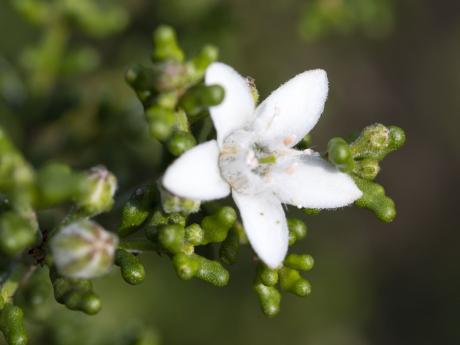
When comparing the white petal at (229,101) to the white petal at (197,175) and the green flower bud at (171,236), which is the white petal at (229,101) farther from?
the green flower bud at (171,236)

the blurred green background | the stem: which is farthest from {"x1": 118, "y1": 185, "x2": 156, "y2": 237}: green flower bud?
the blurred green background

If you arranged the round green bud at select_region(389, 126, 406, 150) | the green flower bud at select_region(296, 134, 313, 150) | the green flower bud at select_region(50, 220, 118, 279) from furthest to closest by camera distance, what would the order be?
the green flower bud at select_region(296, 134, 313, 150) < the round green bud at select_region(389, 126, 406, 150) < the green flower bud at select_region(50, 220, 118, 279)

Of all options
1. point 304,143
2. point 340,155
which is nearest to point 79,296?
point 340,155

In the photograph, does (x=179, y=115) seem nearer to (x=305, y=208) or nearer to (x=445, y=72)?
(x=305, y=208)

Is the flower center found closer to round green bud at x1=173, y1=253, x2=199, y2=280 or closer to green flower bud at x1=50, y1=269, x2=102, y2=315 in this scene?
round green bud at x1=173, y1=253, x2=199, y2=280

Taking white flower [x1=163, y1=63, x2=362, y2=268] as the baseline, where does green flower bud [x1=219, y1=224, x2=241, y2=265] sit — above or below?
below

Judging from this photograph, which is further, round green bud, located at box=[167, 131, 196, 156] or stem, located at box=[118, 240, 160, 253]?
stem, located at box=[118, 240, 160, 253]

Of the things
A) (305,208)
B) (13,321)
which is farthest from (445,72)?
(13,321)

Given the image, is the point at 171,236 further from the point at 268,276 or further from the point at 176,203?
the point at 268,276
